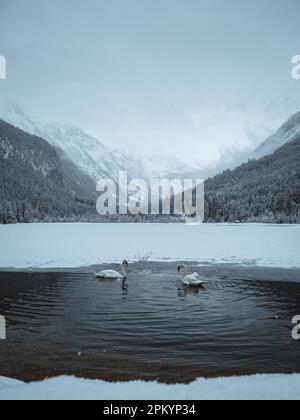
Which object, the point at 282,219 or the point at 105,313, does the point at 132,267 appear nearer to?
the point at 105,313

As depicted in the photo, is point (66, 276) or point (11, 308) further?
point (66, 276)

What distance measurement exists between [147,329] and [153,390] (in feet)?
17.1

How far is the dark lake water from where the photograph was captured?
10125 millimetres

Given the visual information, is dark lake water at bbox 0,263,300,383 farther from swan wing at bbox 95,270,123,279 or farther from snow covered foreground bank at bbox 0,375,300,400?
swan wing at bbox 95,270,123,279

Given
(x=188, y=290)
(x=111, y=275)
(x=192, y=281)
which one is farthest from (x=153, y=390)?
(x=111, y=275)

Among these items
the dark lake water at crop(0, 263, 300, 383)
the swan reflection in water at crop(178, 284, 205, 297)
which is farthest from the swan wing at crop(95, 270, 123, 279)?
the swan reflection in water at crop(178, 284, 205, 297)

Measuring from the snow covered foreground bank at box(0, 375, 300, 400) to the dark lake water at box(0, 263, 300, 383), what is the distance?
0.74 metres

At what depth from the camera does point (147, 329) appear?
1356 cm

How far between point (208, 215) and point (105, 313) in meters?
156

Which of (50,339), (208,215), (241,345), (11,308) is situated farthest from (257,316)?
(208,215)

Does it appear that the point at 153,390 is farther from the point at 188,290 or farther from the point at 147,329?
the point at 188,290
